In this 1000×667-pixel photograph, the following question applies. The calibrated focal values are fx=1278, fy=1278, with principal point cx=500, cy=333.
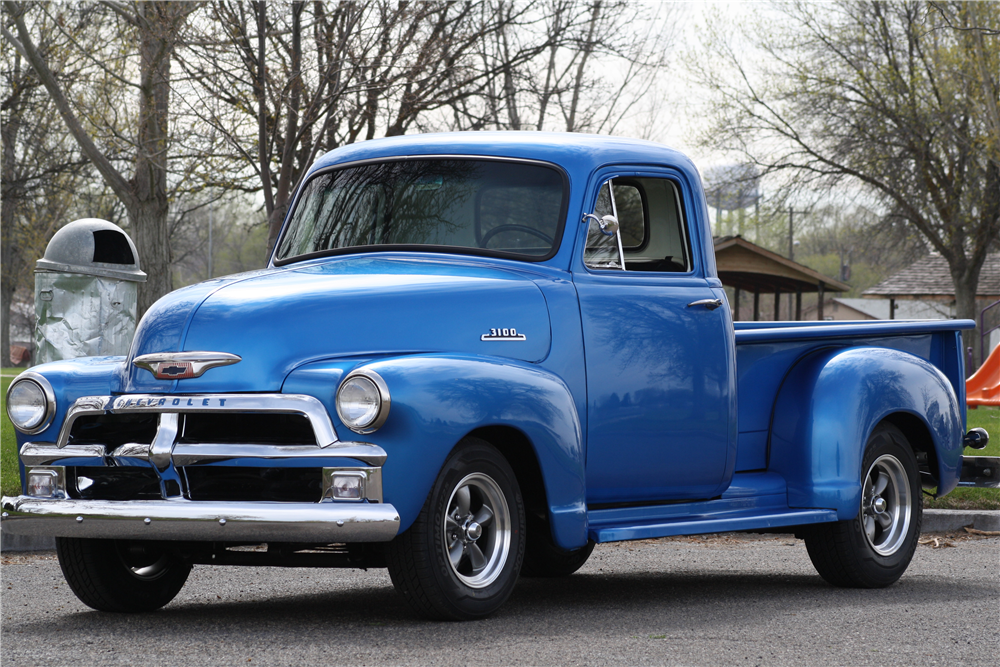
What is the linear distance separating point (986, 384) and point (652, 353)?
54.2 feet

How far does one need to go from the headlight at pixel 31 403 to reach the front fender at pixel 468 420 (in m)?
1.48

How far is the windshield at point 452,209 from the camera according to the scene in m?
6.18

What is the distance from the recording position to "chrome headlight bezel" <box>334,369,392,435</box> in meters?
4.88

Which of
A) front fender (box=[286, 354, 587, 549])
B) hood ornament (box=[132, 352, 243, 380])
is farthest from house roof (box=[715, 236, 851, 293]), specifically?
hood ornament (box=[132, 352, 243, 380])

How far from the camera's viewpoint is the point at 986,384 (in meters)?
21.1

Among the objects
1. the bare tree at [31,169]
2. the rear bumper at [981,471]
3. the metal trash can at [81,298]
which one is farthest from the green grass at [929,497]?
the bare tree at [31,169]

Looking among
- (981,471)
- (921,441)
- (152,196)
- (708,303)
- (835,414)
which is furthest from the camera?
(152,196)

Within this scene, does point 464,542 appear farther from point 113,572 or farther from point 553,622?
point 113,572

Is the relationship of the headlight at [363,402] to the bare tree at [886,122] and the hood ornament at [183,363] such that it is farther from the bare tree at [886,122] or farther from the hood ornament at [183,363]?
the bare tree at [886,122]

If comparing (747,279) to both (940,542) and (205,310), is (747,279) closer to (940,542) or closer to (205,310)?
(940,542)

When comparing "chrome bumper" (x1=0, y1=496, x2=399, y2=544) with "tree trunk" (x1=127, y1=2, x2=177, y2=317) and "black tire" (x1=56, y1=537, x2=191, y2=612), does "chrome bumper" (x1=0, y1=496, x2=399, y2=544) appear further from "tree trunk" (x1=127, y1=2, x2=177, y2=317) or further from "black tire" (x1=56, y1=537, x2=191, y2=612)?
"tree trunk" (x1=127, y1=2, x2=177, y2=317)

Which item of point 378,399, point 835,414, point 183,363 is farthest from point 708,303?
point 183,363

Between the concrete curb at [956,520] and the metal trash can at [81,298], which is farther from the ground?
the metal trash can at [81,298]

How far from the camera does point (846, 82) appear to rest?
33.1 metres
